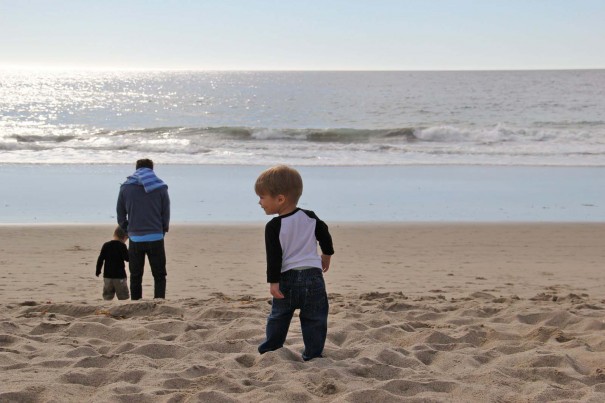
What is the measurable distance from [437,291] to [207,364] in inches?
155

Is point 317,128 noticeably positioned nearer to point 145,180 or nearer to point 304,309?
point 145,180

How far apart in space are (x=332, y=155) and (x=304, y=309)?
71.1ft

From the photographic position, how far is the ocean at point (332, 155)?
48.4 feet

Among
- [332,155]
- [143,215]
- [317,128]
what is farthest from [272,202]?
[317,128]

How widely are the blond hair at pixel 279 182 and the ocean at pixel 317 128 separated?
18432 millimetres

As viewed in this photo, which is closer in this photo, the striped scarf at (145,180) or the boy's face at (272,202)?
the boy's face at (272,202)

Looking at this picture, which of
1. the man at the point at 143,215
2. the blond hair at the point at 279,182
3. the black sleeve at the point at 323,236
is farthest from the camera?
the man at the point at 143,215

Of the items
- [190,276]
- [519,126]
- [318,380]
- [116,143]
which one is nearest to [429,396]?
[318,380]

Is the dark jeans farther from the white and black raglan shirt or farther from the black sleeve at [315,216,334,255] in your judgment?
the black sleeve at [315,216,334,255]

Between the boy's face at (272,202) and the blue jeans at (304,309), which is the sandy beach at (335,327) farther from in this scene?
the boy's face at (272,202)

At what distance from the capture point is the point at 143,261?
7727 millimetres

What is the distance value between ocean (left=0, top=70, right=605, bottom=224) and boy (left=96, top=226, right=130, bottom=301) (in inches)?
212

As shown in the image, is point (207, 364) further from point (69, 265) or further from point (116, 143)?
point (116, 143)

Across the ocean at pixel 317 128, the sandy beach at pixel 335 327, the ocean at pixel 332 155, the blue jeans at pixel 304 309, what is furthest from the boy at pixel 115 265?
the ocean at pixel 317 128
